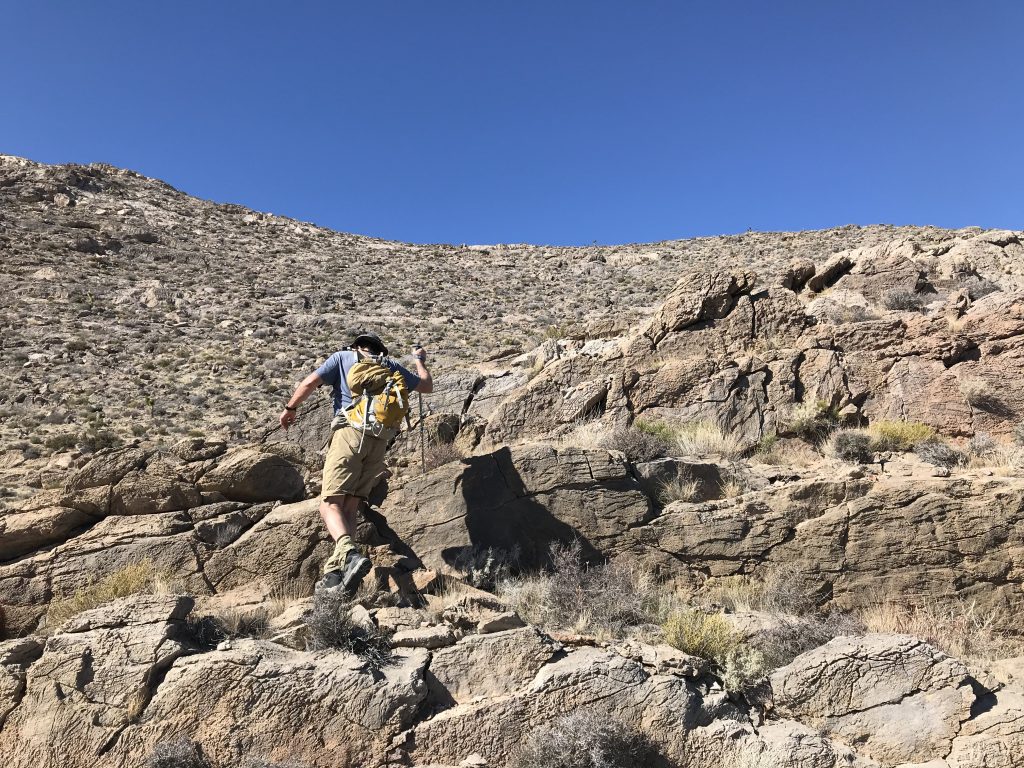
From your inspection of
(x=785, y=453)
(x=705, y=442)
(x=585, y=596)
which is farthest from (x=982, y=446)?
(x=585, y=596)

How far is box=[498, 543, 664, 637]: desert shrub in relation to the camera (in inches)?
197

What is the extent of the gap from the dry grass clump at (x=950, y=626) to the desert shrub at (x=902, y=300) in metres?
5.70

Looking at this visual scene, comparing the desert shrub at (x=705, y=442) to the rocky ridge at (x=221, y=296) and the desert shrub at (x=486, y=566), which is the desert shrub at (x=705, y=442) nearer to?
the desert shrub at (x=486, y=566)

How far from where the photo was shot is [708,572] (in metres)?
5.70

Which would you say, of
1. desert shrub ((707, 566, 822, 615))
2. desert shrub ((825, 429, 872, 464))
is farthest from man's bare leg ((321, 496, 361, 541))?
desert shrub ((825, 429, 872, 464))

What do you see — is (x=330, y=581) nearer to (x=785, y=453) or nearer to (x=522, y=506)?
(x=522, y=506)

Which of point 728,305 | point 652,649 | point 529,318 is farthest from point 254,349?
point 652,649

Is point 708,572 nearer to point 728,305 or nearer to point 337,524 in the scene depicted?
point 337,524

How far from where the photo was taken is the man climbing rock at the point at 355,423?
522cm

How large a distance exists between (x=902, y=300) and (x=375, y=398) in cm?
805

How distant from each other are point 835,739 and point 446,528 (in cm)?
318

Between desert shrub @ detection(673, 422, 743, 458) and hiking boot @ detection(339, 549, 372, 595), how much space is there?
11.7ft

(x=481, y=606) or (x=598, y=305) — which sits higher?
(x=598, y=305)

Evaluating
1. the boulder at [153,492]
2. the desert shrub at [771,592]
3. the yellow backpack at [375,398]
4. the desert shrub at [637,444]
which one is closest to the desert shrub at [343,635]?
the yellow backpack at [375,398]
